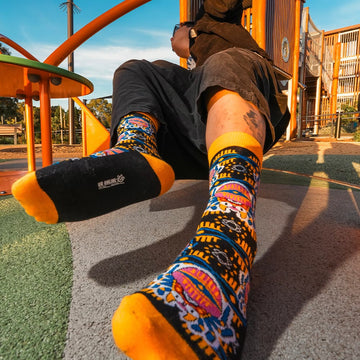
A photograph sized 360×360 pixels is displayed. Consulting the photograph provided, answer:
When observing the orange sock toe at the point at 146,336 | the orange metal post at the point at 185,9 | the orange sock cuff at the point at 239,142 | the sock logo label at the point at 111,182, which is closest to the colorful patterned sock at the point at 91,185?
the sock logo label at the point at 111,182

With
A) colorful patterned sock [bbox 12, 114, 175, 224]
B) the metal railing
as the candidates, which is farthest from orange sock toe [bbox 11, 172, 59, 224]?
the metal railing

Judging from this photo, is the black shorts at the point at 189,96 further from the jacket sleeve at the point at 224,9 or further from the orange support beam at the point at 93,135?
the orange support beam at the point at 93,135

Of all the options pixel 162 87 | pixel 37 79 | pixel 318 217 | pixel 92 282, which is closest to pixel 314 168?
pixel 318 217

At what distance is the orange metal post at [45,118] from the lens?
1013 mm

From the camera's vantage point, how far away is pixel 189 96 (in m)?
0.82

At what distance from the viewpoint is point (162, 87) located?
81 cm

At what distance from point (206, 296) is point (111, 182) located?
0.25 metres

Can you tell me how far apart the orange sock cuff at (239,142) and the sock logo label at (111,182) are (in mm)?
172

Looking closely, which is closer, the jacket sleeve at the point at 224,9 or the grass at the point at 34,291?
the grass at the point at 34,291

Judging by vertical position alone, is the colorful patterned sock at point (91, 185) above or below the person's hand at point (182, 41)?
below

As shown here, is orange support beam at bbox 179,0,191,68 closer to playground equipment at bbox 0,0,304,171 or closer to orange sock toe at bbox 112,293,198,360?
playground equipment at bbox 0,0,304,171

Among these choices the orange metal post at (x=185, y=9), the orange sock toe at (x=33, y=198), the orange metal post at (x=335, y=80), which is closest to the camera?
the orange sock toe at (x=33, y=198)

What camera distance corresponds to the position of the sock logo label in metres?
0.47

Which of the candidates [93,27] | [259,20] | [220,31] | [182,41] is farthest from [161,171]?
[259,20]
